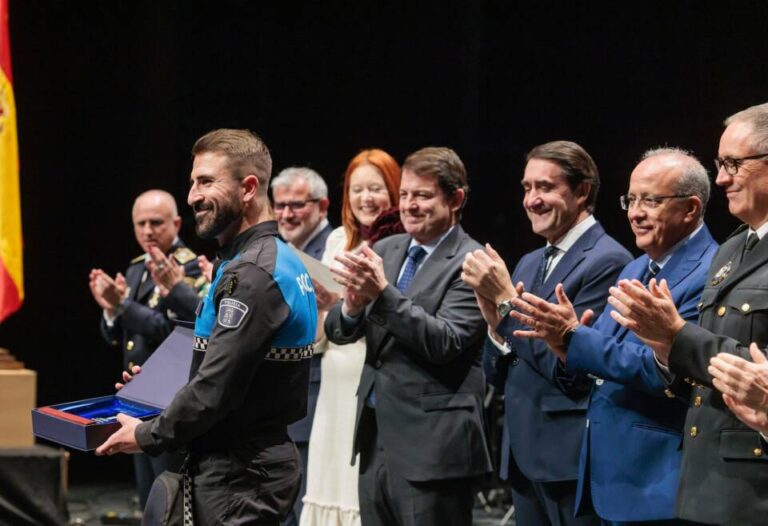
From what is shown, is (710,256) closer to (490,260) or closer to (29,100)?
(490,260)

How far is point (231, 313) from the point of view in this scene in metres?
2.32

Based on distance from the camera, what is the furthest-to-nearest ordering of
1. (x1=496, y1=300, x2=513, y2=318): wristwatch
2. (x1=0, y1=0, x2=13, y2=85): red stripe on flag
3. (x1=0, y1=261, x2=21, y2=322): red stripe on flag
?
(x1=0, y1=0, x2=13, y2=85): red stripe on flag
(x1=0, y1=261, x2=21, y2=322): red stripe on flag
(x1=496, y1=300, x2=513, y2=318): wristwatch

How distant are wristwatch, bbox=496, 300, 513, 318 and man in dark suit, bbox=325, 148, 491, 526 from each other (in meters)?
0.24

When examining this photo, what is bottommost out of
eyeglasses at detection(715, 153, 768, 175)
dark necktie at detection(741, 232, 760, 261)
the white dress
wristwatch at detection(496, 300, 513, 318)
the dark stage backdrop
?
the white dress

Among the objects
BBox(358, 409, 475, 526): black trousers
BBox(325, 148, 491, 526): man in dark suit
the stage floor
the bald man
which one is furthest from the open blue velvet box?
the stage floor

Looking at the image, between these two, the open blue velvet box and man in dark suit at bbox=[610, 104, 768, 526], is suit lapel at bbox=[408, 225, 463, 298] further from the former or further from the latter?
man in dark suit at bbox=[610, 104, 768, 526]

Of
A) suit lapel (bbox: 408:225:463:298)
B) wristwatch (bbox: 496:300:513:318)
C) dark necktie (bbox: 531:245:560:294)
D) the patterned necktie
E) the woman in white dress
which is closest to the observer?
wristwatch (bbox: 496:300:513:318)

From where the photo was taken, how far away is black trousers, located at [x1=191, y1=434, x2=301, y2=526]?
235 centimetres

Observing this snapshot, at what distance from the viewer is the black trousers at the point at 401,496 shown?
305 cm

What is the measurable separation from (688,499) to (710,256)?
697mm

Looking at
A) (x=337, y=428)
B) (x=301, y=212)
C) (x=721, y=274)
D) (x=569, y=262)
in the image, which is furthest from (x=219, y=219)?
(x=301, y=212)

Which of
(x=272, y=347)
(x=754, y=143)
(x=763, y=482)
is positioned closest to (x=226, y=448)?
(x=272, y=347)

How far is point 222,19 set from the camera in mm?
5785

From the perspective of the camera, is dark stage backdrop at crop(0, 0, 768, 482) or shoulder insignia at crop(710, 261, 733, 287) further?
dark stage backdrop at crop(0, 0, 768, 482)
